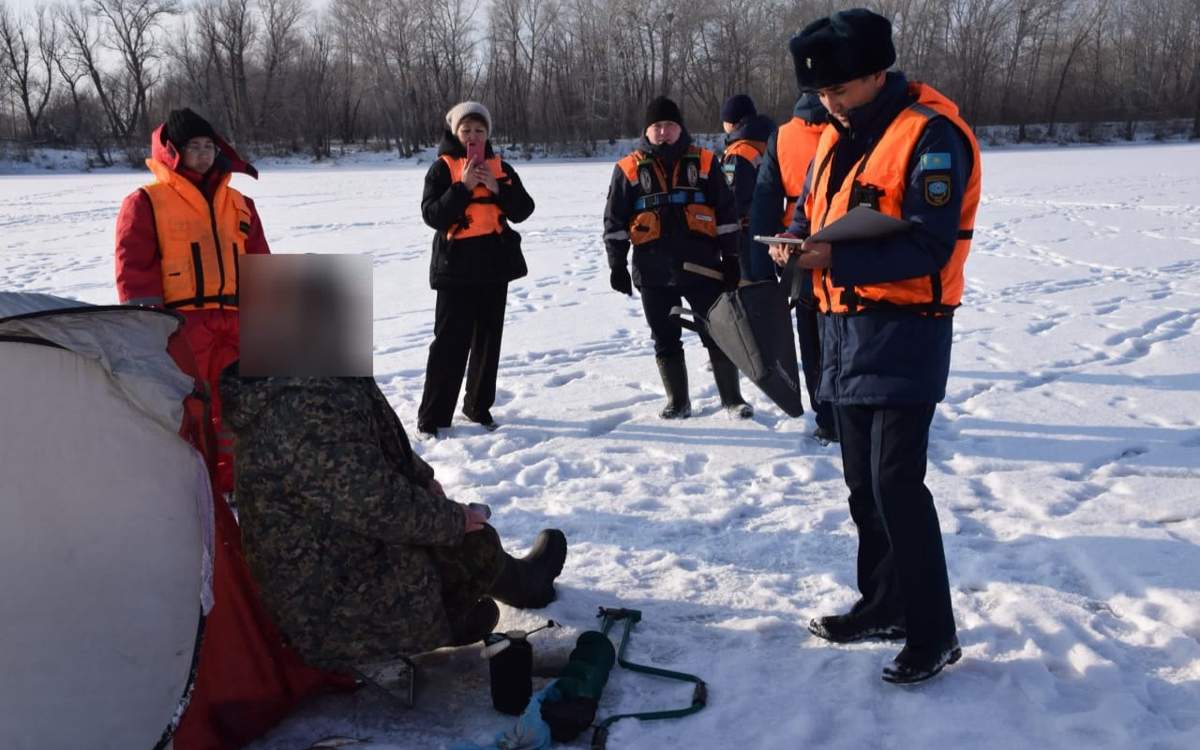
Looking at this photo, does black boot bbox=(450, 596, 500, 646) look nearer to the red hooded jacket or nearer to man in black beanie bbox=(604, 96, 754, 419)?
the red hooded jacket

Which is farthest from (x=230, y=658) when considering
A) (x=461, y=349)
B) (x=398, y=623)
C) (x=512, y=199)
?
(x=512, y=199)

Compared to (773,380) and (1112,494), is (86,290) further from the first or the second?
(1112,494)

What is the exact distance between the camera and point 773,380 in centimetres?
482

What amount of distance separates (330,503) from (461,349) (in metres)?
3.10

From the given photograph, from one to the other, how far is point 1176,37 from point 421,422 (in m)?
59.3

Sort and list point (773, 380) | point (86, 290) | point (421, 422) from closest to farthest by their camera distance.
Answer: point (773, 380), point (421, 422), point (86, 290)

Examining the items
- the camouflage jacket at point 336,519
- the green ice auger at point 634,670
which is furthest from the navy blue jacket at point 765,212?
the camouflage jacket at point 336,519

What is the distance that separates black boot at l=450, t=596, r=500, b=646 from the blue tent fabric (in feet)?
1.05

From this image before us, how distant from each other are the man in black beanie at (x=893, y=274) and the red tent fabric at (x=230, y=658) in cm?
175

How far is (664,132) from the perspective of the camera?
18.2ft

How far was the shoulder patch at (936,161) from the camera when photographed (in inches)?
107

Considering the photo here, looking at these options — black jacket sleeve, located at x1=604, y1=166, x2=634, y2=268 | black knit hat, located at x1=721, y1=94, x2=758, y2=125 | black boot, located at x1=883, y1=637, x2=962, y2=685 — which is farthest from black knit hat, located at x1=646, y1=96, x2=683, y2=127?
black boot, located at x1=883, y1=637, x2=962, y2=685

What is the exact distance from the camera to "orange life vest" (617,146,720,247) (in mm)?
5656

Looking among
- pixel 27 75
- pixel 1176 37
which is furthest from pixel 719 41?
pixel 27 75
